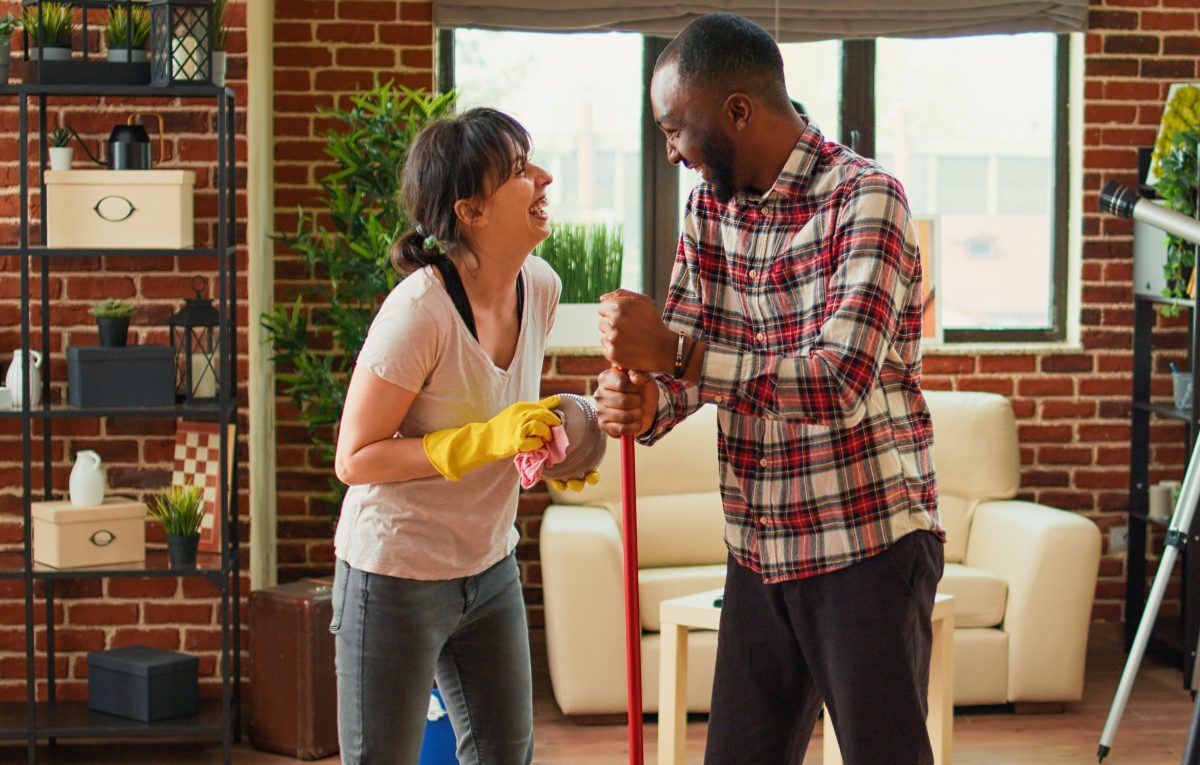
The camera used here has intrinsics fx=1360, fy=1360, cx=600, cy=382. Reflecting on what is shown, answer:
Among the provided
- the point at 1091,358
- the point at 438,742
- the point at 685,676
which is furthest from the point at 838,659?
the point at 1091,358

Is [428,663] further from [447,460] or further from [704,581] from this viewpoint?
[704,581]

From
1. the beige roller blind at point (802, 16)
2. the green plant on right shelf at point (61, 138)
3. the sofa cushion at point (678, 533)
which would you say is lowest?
the sofa cushion at point (678, 533)

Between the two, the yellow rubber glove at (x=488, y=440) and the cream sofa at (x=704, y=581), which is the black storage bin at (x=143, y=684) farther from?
the yellow rubber glove at (x=488, y=440)

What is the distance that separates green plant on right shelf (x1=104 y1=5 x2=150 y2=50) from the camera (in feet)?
11.4

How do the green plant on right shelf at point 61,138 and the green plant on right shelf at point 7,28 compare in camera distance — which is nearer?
the green plant on right shelf at point 7,28

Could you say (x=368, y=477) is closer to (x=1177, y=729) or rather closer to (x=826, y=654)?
(x=826, y=654)

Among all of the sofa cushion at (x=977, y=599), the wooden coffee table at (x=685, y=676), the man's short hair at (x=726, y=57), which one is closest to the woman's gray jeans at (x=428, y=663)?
the man's short hair at (x=726, y=57)

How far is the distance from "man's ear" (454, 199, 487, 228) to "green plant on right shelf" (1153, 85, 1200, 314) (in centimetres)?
288

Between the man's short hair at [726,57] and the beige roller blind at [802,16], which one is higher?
the beige roller blind at [802,16]

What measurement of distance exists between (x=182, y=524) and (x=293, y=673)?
20.3 inches

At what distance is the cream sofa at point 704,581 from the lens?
390cm

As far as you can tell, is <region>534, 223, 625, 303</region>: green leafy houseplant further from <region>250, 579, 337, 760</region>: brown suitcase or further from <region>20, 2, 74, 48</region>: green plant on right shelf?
<region>20, 2, 74, 48</region>: green plant on right shelf

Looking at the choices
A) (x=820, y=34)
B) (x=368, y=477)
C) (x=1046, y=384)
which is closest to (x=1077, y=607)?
(x=1046, y=384)

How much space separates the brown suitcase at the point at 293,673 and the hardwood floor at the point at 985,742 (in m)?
0.07
